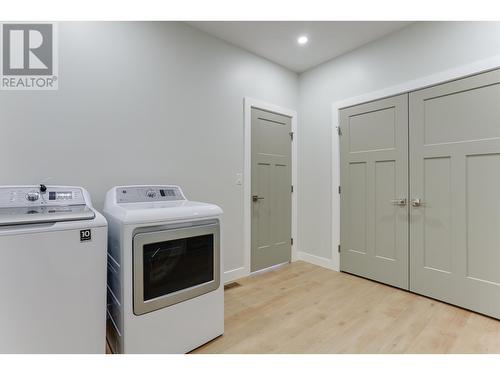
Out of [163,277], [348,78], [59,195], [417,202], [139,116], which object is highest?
[348,78]

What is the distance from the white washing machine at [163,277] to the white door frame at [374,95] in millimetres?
1853

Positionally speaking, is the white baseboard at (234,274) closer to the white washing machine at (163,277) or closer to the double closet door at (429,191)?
the white washing machine at (163,277)

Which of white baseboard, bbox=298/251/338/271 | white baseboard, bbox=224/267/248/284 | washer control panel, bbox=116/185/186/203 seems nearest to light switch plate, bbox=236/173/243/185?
washer control panel, bbox=116/185/186/203

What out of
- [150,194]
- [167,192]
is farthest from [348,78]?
[150,194]

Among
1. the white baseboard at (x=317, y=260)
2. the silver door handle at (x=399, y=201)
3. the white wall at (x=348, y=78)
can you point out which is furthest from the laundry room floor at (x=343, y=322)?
the silver door handle at (x=399, y=201)

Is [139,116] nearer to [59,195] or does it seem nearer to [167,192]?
[167,192]

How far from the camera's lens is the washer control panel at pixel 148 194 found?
1.91m

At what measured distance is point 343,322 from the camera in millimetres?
1994

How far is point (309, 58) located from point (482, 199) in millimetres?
2326

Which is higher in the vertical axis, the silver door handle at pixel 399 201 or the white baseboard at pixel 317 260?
the silver door handle at pixel 399 201

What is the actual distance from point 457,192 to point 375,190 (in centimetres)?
→ 72

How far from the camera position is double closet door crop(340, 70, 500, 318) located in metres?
2.07

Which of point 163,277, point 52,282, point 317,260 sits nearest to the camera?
point 52,282

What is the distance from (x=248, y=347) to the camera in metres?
1.69
